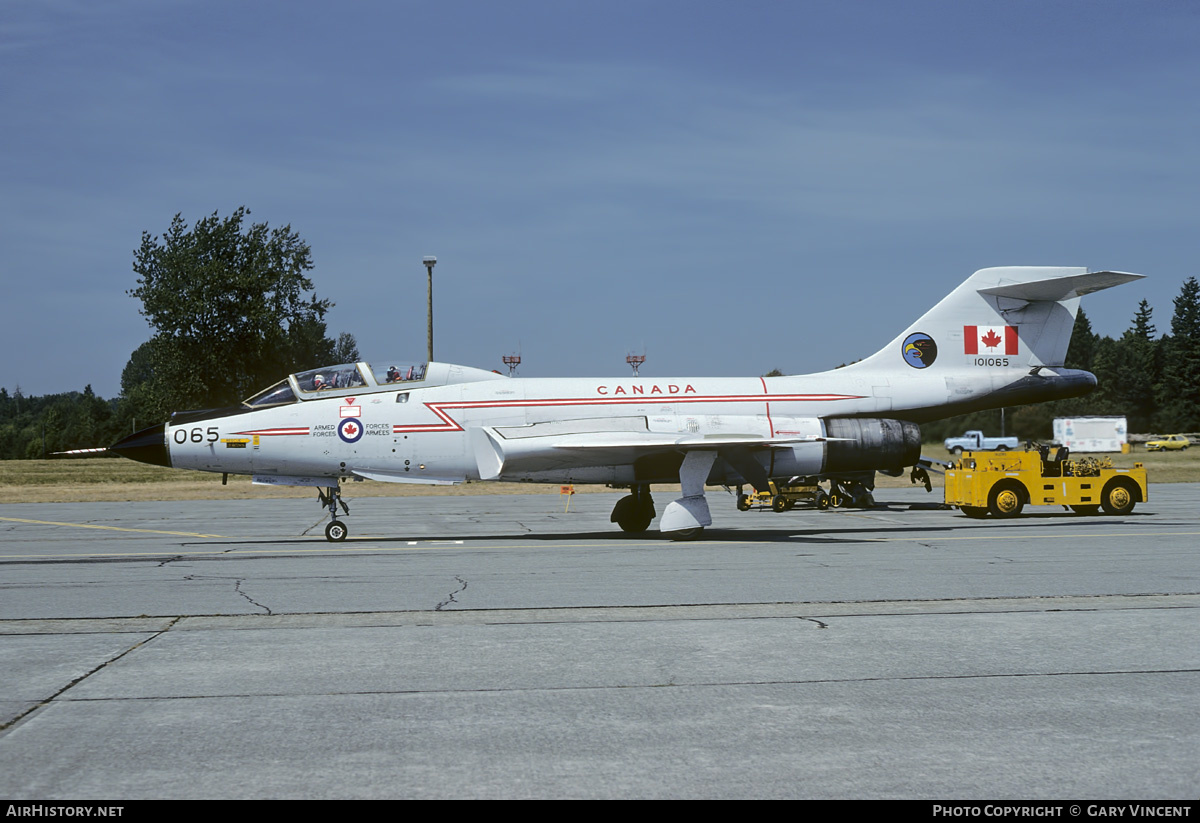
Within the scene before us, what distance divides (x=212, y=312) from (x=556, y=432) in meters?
47.7

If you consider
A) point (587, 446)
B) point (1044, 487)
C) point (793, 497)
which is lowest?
point (793, 497)

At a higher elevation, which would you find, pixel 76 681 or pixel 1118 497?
pixel 1118 497

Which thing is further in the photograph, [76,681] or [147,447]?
[147,447]

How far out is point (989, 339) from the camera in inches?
859

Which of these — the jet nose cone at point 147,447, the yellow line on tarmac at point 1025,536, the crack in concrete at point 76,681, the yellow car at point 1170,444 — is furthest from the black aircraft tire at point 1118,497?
the yellow car at point 1170,444

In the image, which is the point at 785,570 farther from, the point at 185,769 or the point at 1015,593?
the point at 185,769

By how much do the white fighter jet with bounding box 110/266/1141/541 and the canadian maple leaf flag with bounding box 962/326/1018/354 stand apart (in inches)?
61.9

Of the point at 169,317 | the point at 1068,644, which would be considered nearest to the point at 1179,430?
the point at 169,317

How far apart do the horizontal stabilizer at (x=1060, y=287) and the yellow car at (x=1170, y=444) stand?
2933 inches

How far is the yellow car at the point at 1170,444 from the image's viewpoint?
86500 mm

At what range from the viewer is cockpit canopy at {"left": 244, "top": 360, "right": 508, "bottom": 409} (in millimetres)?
18797

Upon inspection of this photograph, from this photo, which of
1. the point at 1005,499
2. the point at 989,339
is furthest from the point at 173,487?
the point at 989,339

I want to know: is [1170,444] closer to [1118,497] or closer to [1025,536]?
[1118,497]
